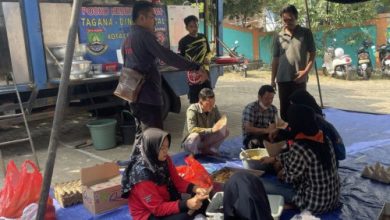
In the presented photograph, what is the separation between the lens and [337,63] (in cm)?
1144

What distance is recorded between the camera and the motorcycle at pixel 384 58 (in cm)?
1100

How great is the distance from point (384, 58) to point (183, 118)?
656 centimetres

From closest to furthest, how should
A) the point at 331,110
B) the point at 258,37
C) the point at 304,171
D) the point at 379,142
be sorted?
the point at 304,171
the point at 379,142
the point at 331,110
the point at 258,37

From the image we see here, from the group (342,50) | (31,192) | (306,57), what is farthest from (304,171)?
(342,50)

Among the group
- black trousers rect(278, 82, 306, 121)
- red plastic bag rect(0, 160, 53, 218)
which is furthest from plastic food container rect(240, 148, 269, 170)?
red plastic bag rect(0, 160, 53, 218)

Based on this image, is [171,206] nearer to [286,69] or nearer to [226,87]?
[286,69]

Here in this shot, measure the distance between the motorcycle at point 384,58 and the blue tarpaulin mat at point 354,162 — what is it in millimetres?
5387

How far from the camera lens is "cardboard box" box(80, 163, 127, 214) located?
10.5 ft

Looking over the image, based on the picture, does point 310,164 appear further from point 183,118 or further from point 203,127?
point 183,118

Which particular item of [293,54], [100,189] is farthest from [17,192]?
[293,54]

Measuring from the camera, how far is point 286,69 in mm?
4969

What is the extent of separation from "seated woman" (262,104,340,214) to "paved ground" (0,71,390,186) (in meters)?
2.56

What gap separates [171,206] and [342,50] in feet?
33.6

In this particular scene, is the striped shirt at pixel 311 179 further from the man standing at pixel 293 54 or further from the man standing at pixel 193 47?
the man standing at pixel 193 47
